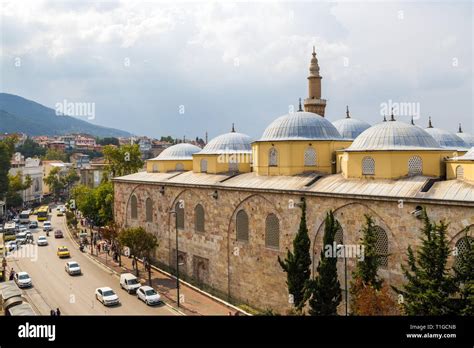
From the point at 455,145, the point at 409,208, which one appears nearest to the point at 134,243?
the point at 409,208

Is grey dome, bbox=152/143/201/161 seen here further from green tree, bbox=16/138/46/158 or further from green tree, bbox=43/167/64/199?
green tree, bbox=16/138/46/158

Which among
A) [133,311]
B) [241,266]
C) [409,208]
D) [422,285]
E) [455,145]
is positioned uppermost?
[455,145]

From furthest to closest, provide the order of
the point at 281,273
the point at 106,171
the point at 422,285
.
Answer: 1. the point at 106,171
2. the point at 281,273
3. the point at 422,285

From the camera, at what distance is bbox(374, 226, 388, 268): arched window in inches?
778

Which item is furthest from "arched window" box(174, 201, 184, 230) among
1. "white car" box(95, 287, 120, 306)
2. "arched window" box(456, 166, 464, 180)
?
→ "arched window" box(456, 166, 464, 180)

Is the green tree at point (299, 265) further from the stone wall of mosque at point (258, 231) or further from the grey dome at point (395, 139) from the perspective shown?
the grey dome at point (395, 139)

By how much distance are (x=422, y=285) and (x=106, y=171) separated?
52165 millimetres

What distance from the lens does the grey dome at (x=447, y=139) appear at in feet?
118

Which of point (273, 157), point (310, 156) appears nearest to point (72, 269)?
point (273, 157)

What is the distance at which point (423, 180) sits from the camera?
2083cm

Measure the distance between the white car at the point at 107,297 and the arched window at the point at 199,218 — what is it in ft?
A: 24.1

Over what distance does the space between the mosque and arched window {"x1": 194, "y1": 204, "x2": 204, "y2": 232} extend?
69 mm

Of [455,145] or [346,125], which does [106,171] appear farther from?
[455,145]

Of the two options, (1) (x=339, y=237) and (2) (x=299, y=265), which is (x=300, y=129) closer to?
(1) (x=339, y=237)
